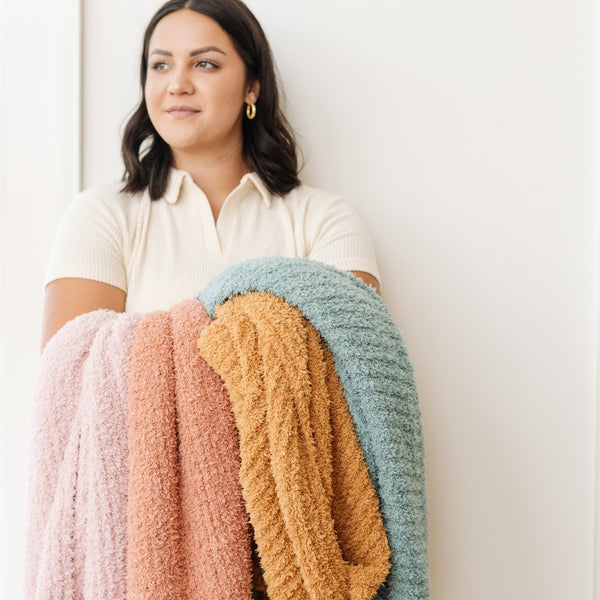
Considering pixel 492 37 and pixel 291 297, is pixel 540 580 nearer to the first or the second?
pixel 291 297

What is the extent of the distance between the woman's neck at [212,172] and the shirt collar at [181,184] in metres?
0.02

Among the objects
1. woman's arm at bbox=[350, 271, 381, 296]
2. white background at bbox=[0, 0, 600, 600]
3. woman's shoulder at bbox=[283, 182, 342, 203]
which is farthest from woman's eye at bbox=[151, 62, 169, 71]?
woman's arm at bbox=[350, 271, 381, 296]

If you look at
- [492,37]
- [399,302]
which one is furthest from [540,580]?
[492,37]

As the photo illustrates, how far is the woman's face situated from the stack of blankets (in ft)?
1.21

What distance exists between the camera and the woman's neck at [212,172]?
1025mm

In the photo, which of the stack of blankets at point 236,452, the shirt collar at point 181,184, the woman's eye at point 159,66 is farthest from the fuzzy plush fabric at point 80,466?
the woman's eye at point 159,66

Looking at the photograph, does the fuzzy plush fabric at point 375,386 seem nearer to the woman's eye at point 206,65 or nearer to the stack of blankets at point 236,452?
the stack of blankets at point 236,452

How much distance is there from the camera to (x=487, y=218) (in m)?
1.07

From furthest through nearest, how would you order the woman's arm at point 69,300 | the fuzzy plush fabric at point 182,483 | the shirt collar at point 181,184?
the shirt collar at point 181,184 < the woman's arm at point 69,300 < the fuzzy plush fabric at point 182,483

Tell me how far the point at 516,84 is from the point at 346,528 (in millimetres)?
767

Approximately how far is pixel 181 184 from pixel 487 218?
0.48 metres

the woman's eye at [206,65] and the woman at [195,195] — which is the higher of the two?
the woman's eye at [206,65]

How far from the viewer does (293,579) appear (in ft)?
1.98

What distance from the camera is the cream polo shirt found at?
0.94m
